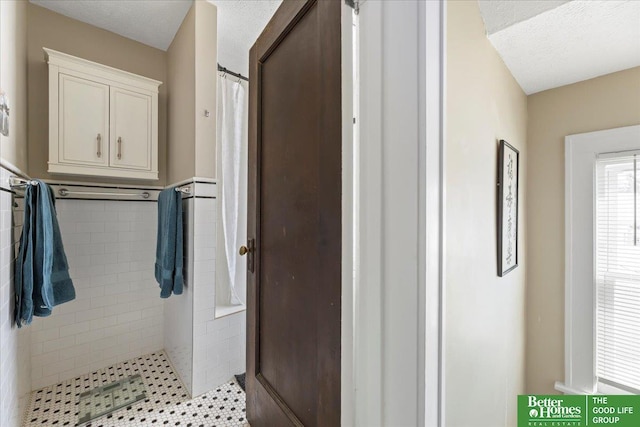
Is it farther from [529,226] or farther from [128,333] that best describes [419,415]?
[128,333]

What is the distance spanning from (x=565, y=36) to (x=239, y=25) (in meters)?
1.77

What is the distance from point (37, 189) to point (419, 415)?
5.83ft

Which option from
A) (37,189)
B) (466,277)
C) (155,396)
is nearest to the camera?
(466,277)

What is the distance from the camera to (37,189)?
1242 millimetres

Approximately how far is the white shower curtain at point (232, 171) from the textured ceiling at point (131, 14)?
18.0 inches

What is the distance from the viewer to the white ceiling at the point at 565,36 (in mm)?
714

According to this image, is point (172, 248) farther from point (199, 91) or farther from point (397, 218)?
point (397, 218)

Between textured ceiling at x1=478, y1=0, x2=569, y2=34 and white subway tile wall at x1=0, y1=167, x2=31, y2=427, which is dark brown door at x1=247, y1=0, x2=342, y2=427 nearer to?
textured ceiling at x1=478, y1=0, x2=569, y2=34

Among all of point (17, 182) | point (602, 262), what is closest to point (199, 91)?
point (17, 182)

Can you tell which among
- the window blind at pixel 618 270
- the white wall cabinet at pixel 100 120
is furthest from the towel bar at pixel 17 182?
the window blind at pixel 618 270

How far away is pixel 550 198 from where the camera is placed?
1138mm

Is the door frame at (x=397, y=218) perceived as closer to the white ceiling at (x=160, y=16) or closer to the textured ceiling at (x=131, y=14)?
the white ceiling at (x=160, y=16)

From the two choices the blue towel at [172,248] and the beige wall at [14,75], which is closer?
the beige wall at [14,75]

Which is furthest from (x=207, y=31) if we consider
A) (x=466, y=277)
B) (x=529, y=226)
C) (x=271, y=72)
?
(x=529, y=226)
